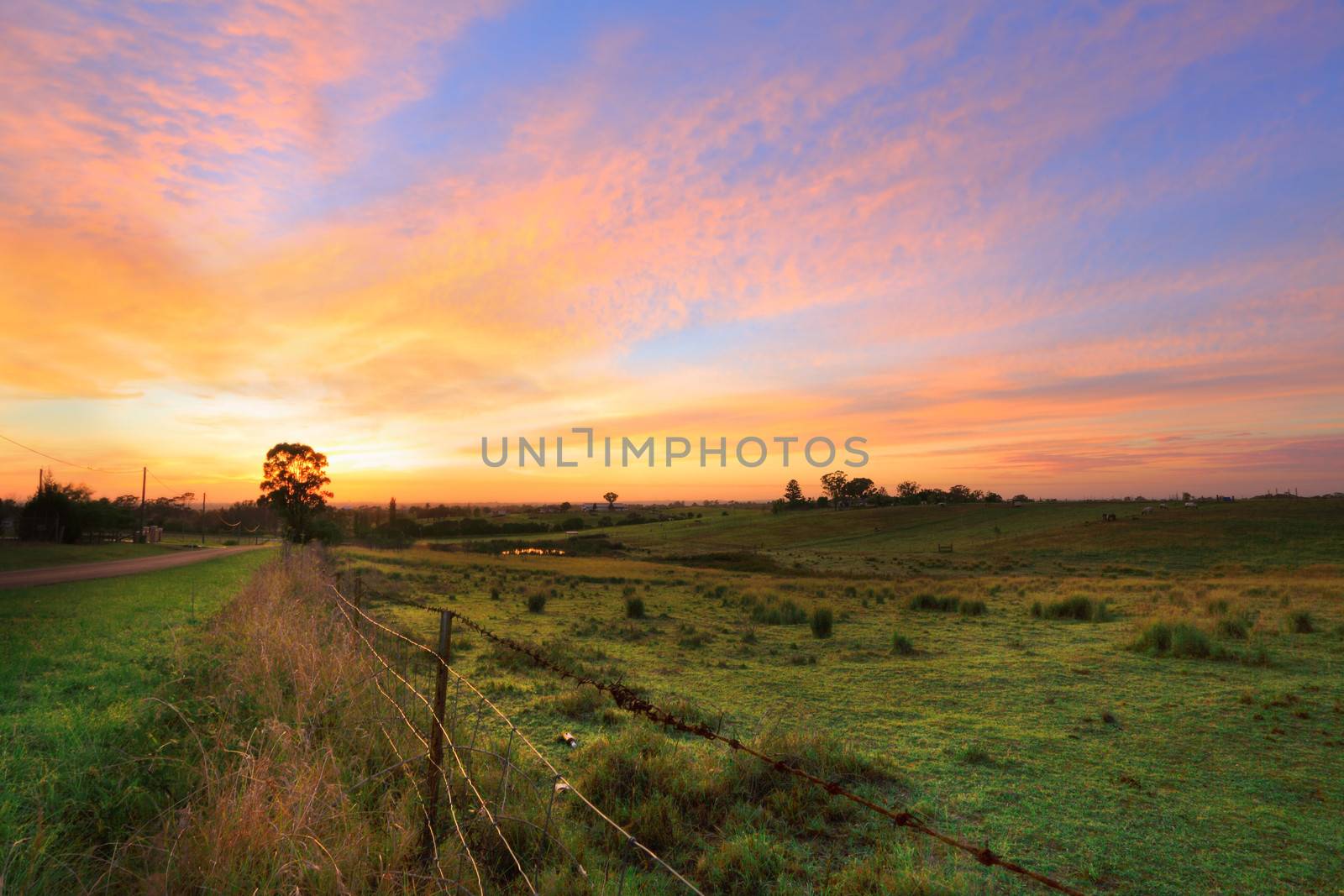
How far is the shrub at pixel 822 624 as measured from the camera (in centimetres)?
1608

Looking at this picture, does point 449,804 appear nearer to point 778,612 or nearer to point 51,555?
point 778,612

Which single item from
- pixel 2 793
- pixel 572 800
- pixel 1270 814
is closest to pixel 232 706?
pixel 2 793

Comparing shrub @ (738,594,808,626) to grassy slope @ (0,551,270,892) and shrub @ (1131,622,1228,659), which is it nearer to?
shrub @ (1131,622,1228,659)

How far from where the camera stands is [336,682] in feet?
20.3

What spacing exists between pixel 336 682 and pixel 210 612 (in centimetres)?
1362

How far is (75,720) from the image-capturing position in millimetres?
6457

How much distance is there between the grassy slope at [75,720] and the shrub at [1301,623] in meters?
20.6

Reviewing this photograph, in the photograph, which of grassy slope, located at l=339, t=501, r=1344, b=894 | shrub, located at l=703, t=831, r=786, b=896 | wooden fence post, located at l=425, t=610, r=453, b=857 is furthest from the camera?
grassy slope, located at l=339, t=501, r=1344, b=894

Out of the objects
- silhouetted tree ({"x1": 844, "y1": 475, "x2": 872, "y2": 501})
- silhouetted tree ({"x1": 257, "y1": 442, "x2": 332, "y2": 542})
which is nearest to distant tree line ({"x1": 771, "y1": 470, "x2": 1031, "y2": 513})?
silhouetted tree ({"x1": 844, "y1": 475, "x2": 872, "y2": 501})

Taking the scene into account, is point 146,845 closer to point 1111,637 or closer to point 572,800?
point 572,800

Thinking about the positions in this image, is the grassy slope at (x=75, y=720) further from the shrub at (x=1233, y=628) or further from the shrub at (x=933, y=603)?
the shrub at (x=933, y=603)

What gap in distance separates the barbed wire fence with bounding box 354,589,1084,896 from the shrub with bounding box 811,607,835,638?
7.00 m

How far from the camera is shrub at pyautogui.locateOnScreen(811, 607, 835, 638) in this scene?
16078 mm

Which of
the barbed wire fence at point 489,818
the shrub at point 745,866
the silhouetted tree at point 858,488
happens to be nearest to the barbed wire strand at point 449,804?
the barbed wire fence at point 489,818
